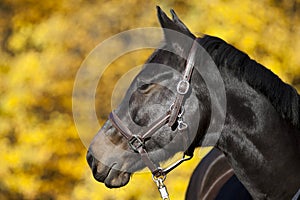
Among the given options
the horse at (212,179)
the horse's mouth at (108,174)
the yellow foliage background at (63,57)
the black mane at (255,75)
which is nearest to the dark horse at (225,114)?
the black mane at (255,75)

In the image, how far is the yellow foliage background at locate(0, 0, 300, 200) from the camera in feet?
12.3

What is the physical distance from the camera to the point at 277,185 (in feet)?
5.91

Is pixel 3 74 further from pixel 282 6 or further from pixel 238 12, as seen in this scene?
pixel 282 6

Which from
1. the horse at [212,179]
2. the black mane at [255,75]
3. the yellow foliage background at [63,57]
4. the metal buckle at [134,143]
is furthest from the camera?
the yellow foliage background at [63,57]

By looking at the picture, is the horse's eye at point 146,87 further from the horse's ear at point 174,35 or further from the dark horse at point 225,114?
the horse's ear at point 174,35

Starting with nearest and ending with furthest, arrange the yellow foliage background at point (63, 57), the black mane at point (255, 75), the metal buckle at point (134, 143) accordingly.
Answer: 1. the black mane at point (255, 75)
2. the metal buckle at point (134, 143)
3. the yellow foliage background at point (63, 57)

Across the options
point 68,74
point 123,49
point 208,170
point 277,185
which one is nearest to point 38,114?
point 68,74

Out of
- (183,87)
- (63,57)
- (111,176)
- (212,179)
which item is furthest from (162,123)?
(63,57)

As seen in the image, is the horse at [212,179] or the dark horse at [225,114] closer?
the dark horse at [225,114]

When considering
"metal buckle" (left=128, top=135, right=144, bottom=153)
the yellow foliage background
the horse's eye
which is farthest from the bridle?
the yellow foliage background

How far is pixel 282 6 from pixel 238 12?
38 centimetres

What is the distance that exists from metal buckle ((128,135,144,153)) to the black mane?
0.41 metres

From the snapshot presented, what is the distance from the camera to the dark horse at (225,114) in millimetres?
1722

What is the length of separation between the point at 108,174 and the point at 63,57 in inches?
82.9
